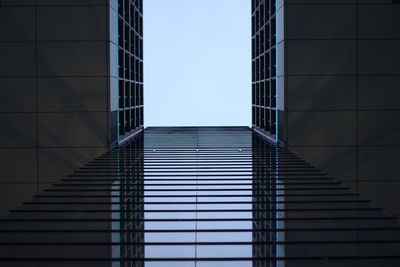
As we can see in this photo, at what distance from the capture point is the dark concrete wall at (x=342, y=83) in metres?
21.1

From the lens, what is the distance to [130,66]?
2627 centimetres

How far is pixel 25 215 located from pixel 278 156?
9037 millimetres

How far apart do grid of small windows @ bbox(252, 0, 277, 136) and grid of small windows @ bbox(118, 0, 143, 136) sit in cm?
521

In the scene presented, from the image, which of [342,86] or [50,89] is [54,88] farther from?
[342,86]

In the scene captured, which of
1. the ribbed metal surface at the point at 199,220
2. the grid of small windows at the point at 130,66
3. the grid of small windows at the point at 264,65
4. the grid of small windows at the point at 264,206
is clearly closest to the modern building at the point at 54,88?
the grid of small windows at the point at 130,66

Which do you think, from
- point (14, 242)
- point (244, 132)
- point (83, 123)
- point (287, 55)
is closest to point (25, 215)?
point (14, 242)

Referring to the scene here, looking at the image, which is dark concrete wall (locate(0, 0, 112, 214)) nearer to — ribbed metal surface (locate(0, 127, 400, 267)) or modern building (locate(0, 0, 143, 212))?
modern building (locate(0, 0, 143, 212))

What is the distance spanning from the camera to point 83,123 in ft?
70.3

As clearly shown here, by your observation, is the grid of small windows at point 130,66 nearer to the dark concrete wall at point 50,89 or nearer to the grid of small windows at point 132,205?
the dark concrete wall at point 50,89

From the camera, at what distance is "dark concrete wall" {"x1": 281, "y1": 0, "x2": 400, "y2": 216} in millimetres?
21062

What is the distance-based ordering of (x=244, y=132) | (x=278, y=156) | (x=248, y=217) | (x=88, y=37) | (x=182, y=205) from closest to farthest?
(x=248, y=217), (x=182, y=205), (x=278, y=156), (x=88, y=37), (x=244, y=132)

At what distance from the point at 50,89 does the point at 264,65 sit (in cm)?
872

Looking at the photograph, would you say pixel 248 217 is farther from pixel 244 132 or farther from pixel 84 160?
pixel 244 132

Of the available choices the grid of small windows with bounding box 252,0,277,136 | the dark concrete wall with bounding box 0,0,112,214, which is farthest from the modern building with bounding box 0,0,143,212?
the grid of small windows with bounding box 252,0,277,136
